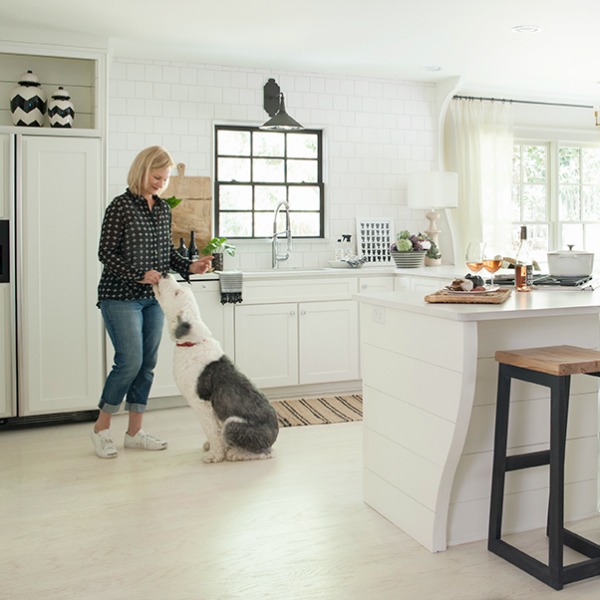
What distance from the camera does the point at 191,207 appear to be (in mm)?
5473

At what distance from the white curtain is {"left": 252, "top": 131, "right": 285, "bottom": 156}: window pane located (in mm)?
1557

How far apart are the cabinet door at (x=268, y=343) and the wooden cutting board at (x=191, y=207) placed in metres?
0.81

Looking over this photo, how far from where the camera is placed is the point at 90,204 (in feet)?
14.8

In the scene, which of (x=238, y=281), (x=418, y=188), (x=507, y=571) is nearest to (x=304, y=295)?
(x=238, y=281)

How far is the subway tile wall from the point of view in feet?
17.5

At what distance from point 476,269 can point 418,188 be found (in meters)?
2.86

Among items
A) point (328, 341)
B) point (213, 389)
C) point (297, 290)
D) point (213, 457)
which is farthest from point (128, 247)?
point (328, 341)

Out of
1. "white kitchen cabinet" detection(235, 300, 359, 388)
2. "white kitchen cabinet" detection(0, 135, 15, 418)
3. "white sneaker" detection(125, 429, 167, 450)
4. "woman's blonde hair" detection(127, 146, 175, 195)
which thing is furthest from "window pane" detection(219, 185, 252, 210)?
"white sneaker" detection(125, 429, 167, 450)

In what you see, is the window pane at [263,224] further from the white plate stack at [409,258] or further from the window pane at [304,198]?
the white plate stack at [409,258]

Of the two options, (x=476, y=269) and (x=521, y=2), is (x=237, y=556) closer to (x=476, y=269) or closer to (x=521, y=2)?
(x=476, y=269)

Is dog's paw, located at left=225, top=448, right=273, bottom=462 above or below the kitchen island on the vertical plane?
below

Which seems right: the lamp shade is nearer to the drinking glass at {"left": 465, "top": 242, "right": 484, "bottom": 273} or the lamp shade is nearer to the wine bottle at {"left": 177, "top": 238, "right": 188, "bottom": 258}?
the wine bottle at {"left": 177, "top": 238, "right": 188, "bottom": 258}

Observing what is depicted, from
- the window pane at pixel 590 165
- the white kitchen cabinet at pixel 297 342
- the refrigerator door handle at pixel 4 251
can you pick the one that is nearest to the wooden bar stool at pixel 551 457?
the white kitchen cabinet at pixel 297 342

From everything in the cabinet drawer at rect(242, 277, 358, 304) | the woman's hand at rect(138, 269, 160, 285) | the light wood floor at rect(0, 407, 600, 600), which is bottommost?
the light wood floor at rect(0, 407, 600, 600)
